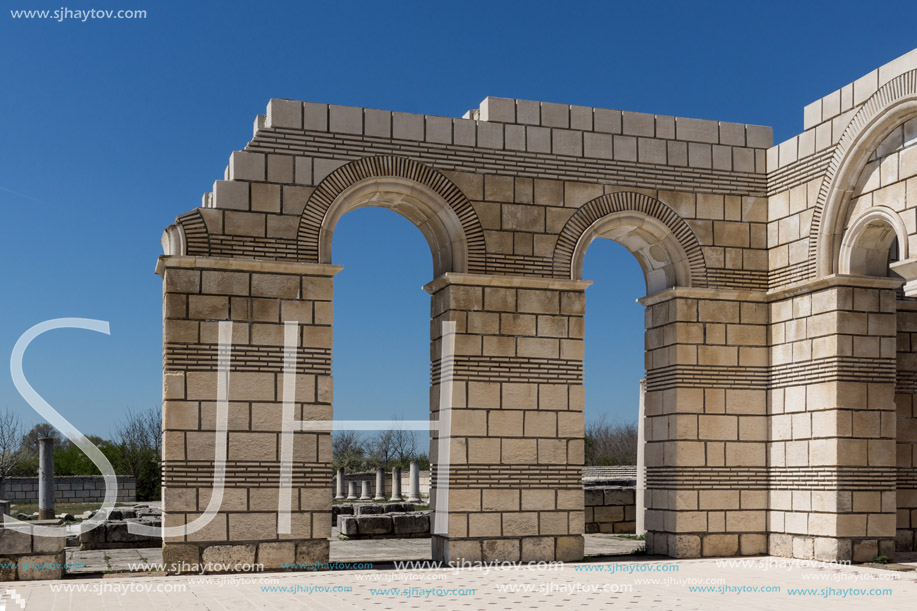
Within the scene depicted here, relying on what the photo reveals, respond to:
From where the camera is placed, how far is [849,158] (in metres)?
12.2

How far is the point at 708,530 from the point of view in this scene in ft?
42.6

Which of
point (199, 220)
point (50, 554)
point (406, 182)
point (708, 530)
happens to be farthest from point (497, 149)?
point (50, 554)

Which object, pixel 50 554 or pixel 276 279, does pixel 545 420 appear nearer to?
pixel 276 279

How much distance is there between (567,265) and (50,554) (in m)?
7.06

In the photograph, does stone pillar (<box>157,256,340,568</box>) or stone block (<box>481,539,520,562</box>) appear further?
stone block (<box>481,539,520,562</box>)

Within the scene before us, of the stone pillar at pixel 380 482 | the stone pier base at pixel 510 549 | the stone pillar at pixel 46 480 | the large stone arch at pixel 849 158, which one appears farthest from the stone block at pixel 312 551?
the stone pillar at pixel 380 482

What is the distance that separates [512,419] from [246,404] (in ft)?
10.7

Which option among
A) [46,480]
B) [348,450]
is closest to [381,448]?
[348,450]

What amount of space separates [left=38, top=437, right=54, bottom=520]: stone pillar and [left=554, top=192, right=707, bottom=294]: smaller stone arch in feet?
37.4

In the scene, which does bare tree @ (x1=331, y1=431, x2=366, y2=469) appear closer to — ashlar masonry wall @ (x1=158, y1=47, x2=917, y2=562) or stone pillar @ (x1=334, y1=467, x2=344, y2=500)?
stone pillar @ (x1=334, y1=467, x2=344, y2=500)

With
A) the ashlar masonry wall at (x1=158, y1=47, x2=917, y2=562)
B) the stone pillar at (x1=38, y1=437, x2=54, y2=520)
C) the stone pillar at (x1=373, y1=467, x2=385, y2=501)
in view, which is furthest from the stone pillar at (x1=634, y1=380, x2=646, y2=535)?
the stone pillar at (x1=373, y1=467, x2=385, y2=501)

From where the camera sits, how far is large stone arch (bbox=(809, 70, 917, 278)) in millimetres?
11461

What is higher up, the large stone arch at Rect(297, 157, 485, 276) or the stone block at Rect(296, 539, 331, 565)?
the large stone arch at Rect(297, 157, 485, 276)

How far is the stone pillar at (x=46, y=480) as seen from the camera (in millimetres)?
18547
